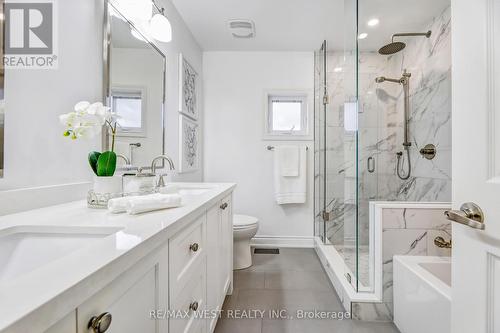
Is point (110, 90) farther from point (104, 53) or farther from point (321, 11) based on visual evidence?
point (321, 11)

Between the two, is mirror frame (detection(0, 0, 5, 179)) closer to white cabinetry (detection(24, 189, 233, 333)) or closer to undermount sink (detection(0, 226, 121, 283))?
undermount sink (detection(0, 226, 121, 283))

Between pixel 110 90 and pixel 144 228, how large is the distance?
971mm

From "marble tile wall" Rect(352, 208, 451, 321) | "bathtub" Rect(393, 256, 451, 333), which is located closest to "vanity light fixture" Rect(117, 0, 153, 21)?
"marble tile wall" Rect(352, 208, 451, 321)

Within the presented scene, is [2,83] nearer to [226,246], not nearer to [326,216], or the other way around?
[226,246]

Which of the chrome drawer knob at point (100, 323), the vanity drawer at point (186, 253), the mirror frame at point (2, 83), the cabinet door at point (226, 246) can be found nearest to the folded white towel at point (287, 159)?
the cabinet door at point (226, 246)

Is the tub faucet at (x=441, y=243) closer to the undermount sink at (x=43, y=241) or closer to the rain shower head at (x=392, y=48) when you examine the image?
the rain shower head at (x=392, y=48)

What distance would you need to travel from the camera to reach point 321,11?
7.37 ft

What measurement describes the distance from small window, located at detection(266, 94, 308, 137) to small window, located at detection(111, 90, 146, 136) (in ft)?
5.60

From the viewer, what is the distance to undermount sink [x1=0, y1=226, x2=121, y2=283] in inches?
24.8

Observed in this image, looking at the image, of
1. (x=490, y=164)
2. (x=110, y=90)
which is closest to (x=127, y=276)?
(x=490, y=164)

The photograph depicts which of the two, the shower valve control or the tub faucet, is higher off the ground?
the tub faucet

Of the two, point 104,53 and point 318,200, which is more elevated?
point 104,53

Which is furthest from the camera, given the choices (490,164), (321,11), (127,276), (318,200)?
(318,200)

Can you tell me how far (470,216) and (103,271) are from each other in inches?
33.2
